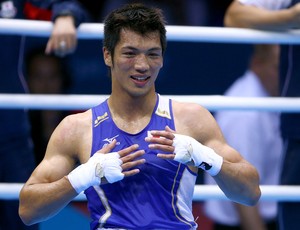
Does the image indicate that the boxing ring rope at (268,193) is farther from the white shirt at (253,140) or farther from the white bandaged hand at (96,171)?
the white bandaged hand at (96,171)

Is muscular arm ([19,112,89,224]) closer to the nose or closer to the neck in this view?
the neck

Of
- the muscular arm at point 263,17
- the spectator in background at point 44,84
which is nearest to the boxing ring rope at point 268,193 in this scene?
the muscular arm at point 263,17

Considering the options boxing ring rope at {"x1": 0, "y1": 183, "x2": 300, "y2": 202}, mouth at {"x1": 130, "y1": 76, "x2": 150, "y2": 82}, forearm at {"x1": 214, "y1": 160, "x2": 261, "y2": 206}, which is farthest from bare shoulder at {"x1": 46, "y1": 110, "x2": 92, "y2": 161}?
boxing ring rope at {"x1": 0, "y1": 183, "x2": 300, "y2": 202}

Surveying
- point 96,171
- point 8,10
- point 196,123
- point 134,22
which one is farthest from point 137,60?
point 8,10

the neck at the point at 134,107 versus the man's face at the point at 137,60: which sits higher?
the man's face at the point at 137,60

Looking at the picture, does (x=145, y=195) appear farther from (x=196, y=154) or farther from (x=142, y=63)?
(x=142, y=63)

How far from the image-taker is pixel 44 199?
11.7 ft

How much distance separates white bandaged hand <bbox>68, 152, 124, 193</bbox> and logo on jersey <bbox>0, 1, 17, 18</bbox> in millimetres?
1195

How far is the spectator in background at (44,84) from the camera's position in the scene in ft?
18.7

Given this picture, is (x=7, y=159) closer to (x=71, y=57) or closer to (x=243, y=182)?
(x=243, y=182)

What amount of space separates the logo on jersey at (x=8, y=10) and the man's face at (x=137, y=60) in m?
0.96

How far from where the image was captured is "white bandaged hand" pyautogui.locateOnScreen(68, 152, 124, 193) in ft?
11.2

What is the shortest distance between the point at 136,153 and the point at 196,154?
219 mm

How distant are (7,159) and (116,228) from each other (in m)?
0.91
